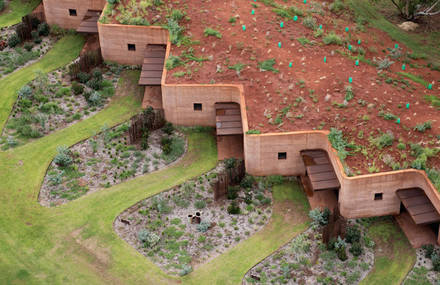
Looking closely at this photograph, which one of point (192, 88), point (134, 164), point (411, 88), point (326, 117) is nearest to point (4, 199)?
point (134, 164)

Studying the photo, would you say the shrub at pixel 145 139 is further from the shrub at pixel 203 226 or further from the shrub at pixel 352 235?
the shrub at pixel 352 235

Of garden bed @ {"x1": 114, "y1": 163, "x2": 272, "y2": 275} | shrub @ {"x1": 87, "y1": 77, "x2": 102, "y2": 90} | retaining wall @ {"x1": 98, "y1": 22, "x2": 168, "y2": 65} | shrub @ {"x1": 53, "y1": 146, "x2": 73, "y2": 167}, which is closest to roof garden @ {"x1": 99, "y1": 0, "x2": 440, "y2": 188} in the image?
retaining wall @ {"x1": 98, "y1": 22, "x2": 168, "y2": 65}

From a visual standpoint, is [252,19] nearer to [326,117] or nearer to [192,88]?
[192,88]

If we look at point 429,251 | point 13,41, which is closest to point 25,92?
point 13,41

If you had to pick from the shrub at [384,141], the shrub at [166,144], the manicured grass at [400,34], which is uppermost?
the manicured grass at [400,34]

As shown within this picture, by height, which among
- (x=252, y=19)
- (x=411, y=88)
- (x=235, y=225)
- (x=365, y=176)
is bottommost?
(x=235, y=225)

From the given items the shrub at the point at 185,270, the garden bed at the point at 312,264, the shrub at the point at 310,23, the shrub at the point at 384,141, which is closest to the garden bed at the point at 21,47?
the shrub at the point at 310,23

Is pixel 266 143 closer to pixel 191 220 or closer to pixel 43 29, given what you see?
pixel 191 220
